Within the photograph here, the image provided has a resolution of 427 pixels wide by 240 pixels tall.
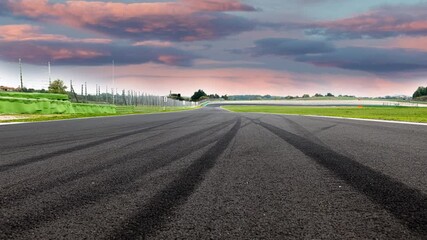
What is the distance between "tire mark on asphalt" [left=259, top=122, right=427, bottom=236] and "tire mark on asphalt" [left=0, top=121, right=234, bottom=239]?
282 cm

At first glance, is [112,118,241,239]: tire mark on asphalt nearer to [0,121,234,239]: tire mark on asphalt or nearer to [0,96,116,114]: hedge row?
[0,121,234,239]: tire mark on asphalt

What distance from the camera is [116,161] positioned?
6.26 meters

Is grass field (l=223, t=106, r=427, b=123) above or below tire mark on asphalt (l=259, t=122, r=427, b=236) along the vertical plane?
below

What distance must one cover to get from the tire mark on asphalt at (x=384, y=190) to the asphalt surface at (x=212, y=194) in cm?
1

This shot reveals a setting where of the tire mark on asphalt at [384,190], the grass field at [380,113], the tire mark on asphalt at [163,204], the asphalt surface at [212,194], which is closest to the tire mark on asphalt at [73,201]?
the asphalt surface at [212,194]

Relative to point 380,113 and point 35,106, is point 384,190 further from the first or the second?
point 380,113

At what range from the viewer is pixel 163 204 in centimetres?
361

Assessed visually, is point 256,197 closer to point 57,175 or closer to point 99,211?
point 99,211

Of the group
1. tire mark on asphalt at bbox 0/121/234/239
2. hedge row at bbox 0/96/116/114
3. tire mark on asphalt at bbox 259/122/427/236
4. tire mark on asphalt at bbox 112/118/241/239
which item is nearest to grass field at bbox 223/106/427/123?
tire mark on asphalt at bbox 259/122/427/236

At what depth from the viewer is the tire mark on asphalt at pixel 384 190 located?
10.5ft

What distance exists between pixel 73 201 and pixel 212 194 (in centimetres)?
151

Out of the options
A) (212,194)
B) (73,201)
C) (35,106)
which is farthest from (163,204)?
(35,106)

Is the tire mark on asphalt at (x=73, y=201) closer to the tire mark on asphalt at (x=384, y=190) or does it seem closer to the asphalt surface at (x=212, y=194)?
the asphalt surface at (x=212, y=194)

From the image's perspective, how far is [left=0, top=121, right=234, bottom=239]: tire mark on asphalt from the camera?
2996 mm
